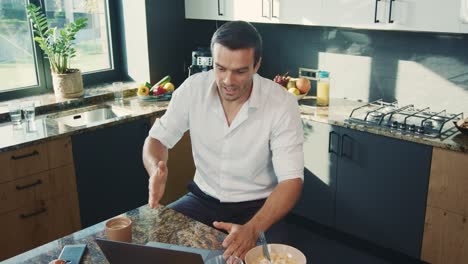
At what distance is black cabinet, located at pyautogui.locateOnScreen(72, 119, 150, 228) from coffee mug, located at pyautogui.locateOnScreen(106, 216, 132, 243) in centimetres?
131

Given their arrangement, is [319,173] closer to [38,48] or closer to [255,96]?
[255,96]

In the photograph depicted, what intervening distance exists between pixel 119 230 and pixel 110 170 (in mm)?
1542

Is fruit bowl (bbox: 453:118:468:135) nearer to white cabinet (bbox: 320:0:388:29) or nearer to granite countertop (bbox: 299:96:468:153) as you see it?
granite countertop (bbox: 299:96:468:153)

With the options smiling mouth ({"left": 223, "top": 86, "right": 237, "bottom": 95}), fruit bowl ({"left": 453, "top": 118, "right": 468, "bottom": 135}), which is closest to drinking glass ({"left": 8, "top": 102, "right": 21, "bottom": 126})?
smiling mouth ({"left": 223, "top": 86, "right": 237, "bottom": 95})

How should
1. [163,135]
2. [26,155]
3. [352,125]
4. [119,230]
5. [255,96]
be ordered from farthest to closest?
[352,125], [26,155], [163,135], [255,96], [119,230]

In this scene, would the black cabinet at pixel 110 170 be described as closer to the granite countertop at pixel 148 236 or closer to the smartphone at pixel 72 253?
the granite countertop at pixel 148 236

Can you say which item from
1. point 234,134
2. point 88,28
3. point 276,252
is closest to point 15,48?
point 88,28

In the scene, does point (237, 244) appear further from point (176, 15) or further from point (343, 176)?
point (176, 15)

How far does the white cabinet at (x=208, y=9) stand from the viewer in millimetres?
3332

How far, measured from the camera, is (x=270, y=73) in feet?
12.1

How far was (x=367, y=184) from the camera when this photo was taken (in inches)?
109

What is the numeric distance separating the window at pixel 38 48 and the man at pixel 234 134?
5.25ft

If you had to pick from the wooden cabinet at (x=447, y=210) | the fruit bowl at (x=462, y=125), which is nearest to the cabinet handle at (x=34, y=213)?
the wooden cabinet at (x=447, y=210)

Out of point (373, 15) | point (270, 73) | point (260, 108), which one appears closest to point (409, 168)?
point (373, 15)
